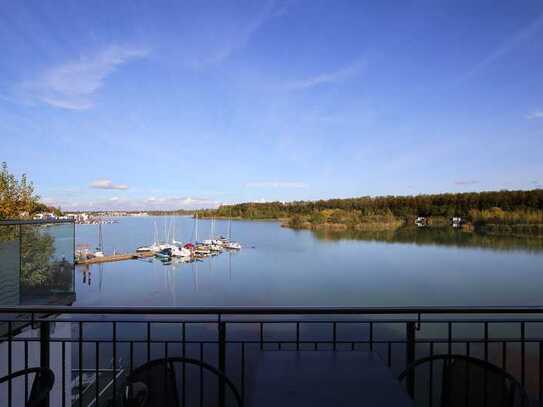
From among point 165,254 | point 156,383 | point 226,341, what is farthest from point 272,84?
point 165,254

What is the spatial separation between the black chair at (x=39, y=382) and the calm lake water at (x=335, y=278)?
50.1ft

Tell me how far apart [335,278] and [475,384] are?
20.5m

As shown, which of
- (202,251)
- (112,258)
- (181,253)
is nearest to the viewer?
(112,258)

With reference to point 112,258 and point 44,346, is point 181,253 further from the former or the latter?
point 44,346

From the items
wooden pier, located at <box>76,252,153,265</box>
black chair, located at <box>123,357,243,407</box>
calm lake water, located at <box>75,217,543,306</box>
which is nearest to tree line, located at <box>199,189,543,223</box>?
calm lake water, located at <box>75,217,543,306</box>

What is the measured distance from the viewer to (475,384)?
4.87 ft

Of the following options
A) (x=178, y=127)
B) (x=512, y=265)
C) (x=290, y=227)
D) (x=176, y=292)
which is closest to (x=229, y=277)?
(x=176, y=292)

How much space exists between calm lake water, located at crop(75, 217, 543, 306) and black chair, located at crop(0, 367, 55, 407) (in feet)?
50.1

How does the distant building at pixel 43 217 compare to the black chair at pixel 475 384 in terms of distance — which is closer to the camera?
the black chair at pixel 475 384

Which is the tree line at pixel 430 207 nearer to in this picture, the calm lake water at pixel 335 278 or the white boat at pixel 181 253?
the calm lake water at pixel 335 278

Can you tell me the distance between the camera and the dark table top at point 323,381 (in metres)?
1.23

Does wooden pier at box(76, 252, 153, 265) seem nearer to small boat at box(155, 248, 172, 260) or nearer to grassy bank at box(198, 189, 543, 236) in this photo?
small boat at box(155, 248, 172, 260)

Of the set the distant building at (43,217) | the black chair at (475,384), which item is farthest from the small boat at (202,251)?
the black chair at (475,384)

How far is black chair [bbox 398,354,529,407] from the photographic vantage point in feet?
4.46
